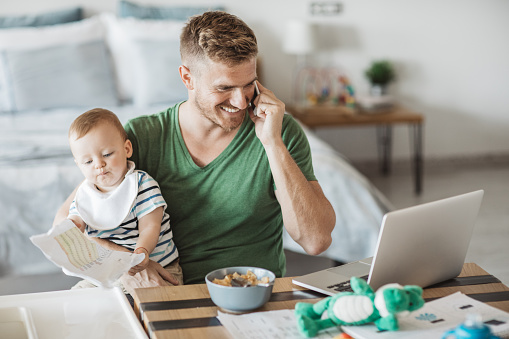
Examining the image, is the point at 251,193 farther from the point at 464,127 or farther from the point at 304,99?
the point at 464,127

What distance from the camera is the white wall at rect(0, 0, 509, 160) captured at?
465cm

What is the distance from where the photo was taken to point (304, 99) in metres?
4.67

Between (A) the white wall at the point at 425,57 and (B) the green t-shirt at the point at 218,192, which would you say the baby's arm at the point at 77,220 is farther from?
(A) the white wall at the point at 425,57

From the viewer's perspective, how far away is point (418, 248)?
3.82ft

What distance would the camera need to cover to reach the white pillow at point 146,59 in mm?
3689

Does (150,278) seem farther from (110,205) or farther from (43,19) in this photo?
(43,19)

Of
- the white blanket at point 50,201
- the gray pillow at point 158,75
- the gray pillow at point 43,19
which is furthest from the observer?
the gray pillow at point 43,19

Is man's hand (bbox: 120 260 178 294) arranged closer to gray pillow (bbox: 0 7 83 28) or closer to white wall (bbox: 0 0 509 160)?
gray pillow (bbox: 0 7 83 28)

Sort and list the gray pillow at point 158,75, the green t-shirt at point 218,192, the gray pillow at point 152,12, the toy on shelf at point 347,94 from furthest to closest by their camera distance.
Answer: the toy on shelf at point 347,94, the gray pillow at point 152,12, the gray pillow at point 158,75, the green t-shirt at point 218,192

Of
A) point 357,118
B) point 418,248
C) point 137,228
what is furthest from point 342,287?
point 357,118

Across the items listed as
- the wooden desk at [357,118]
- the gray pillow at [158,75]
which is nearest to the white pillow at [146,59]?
the gray pillow at [158,75]

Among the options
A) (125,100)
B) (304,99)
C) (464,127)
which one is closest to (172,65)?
(125,100)

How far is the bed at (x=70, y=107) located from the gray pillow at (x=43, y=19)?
0.06m

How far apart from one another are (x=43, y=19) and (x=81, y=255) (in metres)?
3.16
